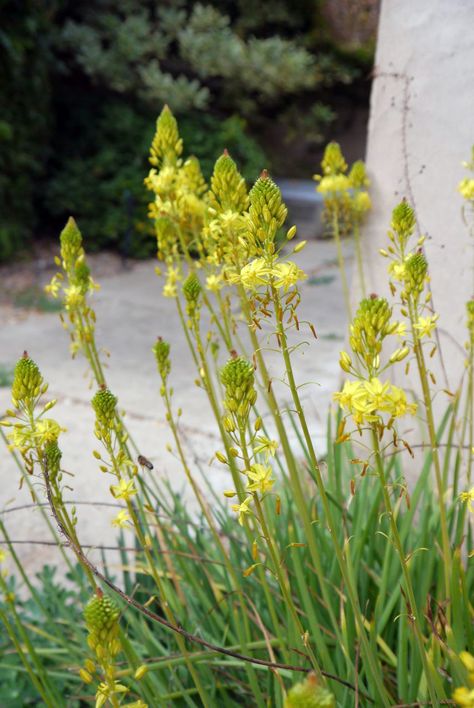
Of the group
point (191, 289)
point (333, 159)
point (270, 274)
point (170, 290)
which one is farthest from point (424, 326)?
point (333, 159)

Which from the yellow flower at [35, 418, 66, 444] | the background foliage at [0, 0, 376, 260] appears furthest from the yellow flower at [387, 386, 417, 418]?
the background foliage at [0, 0, 376, 260]

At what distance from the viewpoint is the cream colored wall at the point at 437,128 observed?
2020 millimetres

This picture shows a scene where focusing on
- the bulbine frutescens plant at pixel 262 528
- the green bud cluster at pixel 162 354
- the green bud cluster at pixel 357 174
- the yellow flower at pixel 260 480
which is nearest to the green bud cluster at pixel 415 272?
the bulbine frutescens plant at pixel 262 528

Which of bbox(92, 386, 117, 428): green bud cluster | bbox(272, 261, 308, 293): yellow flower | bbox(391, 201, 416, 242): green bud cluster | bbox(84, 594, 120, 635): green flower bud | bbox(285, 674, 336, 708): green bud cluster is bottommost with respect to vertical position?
bbox(285, 674, 336, 708): green bud cluster

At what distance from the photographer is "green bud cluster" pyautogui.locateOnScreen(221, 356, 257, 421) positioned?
2.94 feet


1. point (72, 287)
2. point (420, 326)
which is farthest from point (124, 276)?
point (420, 326)

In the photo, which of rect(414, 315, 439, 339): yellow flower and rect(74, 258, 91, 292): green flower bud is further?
rect(74, 258, 91, 292): green flower bud

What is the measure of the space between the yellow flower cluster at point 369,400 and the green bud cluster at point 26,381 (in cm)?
42

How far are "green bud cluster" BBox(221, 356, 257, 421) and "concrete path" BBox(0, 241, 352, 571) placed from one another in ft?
3.20

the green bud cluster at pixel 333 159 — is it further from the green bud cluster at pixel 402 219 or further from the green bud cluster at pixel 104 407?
the green bud cluster at pixel 104 407

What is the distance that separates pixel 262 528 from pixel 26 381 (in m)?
0.38

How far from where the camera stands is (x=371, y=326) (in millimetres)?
851

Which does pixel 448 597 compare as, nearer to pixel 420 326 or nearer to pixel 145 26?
pixel 420 326

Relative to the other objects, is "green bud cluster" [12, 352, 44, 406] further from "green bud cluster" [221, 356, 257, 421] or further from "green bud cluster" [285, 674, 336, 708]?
"green bud cluster" [285, 674, 336, 708]
